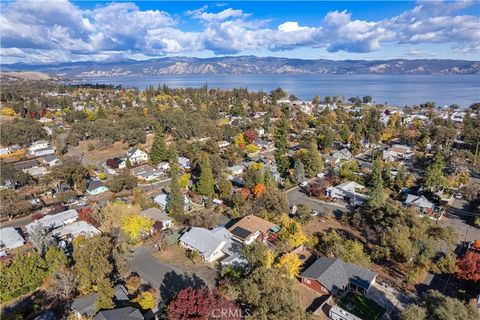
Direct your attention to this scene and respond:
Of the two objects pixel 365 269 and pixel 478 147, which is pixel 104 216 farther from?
pixel 478 147

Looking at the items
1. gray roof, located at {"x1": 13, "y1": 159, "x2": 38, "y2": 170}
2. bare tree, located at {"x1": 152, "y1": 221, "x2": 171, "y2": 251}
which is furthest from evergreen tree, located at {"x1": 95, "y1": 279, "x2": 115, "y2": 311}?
gray roof, located at {"x1": 13, "y1": 159, "x2": 38, "y2": 170}

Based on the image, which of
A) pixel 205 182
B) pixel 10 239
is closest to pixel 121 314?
pixel 10 239

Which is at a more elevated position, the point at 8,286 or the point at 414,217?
the point at 414,217

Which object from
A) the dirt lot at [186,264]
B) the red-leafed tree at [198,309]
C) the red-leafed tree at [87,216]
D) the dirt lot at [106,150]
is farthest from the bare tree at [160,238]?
the dirt lot at [106,150]

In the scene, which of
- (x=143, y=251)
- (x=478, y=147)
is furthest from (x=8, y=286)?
(x=478, y=147)

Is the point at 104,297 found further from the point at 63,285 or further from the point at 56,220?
the point at 56,220

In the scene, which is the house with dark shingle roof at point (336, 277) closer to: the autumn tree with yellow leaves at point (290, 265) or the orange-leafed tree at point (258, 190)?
the autumn tree with yellow leaves at point (290, 265)
